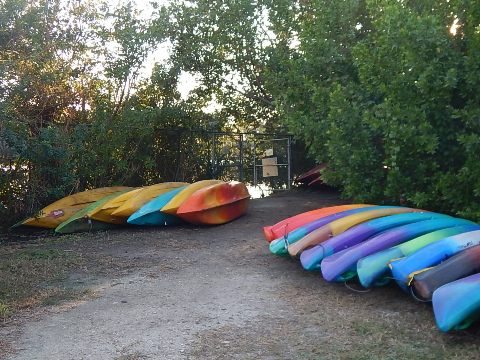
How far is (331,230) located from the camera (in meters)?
5.67

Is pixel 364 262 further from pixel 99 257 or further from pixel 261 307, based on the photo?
pixel 99 257

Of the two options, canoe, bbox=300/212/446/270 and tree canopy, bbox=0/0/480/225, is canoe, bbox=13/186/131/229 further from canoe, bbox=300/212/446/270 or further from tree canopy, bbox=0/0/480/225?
canoe, bbox=300/212/446/270

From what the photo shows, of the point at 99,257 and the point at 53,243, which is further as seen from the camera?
the point at 53,243

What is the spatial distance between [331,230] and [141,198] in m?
4.14

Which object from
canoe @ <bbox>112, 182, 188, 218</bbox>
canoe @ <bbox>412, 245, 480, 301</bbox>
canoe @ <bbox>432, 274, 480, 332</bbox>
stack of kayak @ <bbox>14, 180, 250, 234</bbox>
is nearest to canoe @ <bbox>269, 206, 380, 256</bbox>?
canoe @ <bbox>412, 245, 480, 301</bbox>

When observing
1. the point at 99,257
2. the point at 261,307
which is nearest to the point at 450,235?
the point at 261,307

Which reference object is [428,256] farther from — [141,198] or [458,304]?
[141,198]

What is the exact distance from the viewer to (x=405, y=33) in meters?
6.12

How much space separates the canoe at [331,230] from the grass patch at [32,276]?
2.30 meters

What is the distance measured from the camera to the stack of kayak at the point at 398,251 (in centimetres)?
356

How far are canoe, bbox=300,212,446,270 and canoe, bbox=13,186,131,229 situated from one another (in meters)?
4.88

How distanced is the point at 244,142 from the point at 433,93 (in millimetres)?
8174

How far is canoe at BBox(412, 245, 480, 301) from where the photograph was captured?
3918mm

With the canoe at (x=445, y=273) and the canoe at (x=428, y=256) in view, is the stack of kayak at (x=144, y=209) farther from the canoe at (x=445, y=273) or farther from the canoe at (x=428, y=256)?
the canoe at (x=445, y=273)
